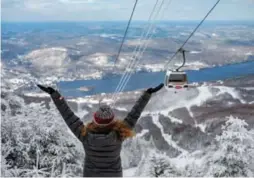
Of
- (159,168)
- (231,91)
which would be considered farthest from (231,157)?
(231,91)

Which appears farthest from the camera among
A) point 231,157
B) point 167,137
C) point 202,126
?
point 202,126

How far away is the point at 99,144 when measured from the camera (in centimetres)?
303

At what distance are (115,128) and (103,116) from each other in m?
0.16

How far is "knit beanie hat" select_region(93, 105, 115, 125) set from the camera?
297 centimetres

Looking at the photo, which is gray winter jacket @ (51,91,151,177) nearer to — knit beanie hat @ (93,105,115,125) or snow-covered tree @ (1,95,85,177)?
knit beanie hat @ (93,105,115,125)

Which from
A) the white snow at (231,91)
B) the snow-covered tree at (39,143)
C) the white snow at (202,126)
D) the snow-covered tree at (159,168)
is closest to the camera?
the snow-covered tree at (39,143)

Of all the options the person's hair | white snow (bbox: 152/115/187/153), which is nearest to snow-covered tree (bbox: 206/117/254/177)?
the person's hair

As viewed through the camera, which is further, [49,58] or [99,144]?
[49,58]

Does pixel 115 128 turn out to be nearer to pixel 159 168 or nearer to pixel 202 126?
pixel 159 168

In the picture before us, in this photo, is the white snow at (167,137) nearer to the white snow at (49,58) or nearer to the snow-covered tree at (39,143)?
the snow-covered tree at (39,143)

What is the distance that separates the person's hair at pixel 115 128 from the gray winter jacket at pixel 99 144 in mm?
33

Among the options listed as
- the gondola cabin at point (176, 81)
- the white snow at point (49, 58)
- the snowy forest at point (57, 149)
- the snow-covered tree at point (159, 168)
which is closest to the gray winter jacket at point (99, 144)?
the gondola cabin at point (176, 81)

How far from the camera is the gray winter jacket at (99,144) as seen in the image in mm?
3020

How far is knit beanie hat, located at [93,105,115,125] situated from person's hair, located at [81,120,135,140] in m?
0.04
